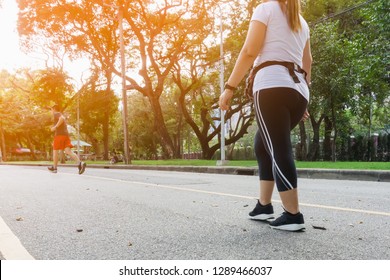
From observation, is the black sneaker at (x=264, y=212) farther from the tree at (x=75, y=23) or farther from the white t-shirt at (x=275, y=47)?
the tree at (x=75, y=23)

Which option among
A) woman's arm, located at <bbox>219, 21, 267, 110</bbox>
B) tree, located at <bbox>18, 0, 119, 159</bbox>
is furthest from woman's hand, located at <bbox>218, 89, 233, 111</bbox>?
tree, located at <bbox>18, 0, 119, 159</bbox>

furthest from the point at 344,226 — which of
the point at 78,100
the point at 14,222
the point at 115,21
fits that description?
the point at 78,100

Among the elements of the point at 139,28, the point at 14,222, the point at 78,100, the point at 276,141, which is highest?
the point at 139,28

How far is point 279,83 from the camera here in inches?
118

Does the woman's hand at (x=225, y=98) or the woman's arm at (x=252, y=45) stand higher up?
the woman's arm at (x=252, y=45)

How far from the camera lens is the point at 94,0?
75.0 feet

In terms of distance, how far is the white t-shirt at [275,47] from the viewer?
3.00 meters

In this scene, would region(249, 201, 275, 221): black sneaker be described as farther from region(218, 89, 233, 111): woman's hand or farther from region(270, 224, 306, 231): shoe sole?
region(218, 89, 233, 111): woman's hand

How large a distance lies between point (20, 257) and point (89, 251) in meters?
0.39

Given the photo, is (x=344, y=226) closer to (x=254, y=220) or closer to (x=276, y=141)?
(x=254, y=220)

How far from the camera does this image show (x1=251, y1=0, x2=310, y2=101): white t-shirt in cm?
300
